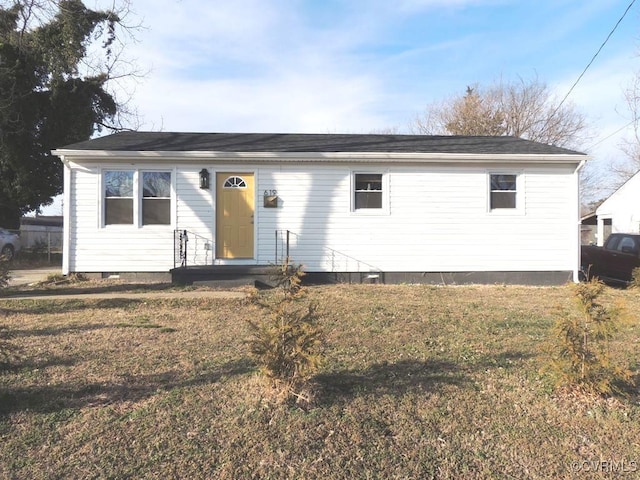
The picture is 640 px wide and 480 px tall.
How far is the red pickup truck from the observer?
11953 mm

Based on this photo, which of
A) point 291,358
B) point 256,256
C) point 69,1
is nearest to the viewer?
point 291,358

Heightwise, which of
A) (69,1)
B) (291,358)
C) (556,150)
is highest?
(69,1)

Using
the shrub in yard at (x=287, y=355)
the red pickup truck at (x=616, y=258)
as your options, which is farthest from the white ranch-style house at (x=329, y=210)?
the shrub in yard at (x=287, y=355)

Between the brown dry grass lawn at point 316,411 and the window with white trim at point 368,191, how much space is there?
4971 millimetres

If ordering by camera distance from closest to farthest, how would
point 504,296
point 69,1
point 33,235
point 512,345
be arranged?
point 512,345 → point 504,296 → point 69,1 → point 33,235

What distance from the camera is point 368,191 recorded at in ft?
34.8

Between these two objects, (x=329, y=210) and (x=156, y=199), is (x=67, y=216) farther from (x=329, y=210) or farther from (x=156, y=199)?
(x=329, y=210)

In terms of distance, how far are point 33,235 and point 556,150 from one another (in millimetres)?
22837

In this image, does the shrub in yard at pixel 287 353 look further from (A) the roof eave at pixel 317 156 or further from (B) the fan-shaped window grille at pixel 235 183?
(B) the fan-shaped window grille at pixel 235 183

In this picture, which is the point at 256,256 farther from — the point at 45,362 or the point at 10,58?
the point at 10,58

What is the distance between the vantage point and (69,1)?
11914 mm

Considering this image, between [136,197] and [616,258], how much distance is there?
12.4 m

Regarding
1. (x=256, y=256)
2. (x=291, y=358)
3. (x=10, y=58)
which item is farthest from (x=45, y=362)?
(x=10, y=58)

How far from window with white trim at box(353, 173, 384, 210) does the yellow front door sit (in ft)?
7.96
